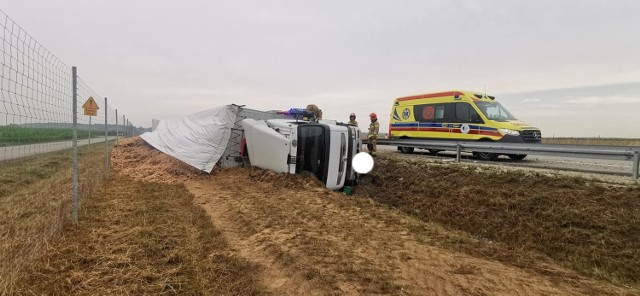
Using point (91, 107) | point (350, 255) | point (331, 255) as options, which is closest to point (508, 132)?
point (350, 255)

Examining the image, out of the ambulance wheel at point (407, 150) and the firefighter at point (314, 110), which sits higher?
the firefighter at point (314, 110)

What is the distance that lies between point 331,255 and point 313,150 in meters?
4.30

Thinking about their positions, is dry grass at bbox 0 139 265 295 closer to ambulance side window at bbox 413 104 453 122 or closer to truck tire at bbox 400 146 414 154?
ambulance side window at bbox 413 104 453 122

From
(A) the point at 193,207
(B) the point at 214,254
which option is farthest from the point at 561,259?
(A) the point at 193,207

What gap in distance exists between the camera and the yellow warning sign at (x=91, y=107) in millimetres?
6873

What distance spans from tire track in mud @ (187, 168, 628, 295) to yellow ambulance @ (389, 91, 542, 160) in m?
6.90

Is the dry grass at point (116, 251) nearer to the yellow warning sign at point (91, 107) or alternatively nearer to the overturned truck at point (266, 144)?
the yellow warning sign at point (91, 107)

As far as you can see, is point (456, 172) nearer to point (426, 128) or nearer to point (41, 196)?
point (426, 128)

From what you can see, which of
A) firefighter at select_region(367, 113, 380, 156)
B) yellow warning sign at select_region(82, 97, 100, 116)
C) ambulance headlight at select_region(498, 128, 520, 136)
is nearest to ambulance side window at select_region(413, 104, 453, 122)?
ambulance headlight at select_region(498, 128, 520, 136)

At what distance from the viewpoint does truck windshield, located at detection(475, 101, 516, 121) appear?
1167 centimetres

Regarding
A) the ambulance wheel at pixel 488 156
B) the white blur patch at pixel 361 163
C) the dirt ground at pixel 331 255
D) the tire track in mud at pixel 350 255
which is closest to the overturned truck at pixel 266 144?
the white blur patch at pixel 361 163

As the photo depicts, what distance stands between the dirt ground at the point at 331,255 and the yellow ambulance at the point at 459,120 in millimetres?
6994

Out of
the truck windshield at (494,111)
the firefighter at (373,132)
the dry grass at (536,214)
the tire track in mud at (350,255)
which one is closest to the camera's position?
the tire track in mud at (350,255)

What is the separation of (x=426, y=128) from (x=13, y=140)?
487 inches
